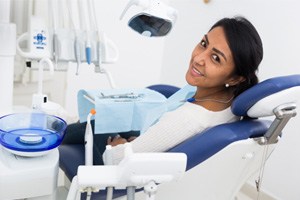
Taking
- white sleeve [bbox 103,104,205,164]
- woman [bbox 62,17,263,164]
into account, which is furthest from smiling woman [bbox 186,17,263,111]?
white sleeve [bbox 103,104,205,164]

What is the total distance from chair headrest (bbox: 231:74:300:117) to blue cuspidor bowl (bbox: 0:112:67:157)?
2.00 ft

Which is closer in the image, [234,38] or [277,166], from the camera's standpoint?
[234,38]

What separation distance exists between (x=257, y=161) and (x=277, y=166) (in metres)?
1.09

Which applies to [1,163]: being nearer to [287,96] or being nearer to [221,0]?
[287,96]

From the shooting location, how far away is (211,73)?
120cm

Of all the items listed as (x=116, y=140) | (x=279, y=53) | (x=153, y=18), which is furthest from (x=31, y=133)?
(x=279, y=53)

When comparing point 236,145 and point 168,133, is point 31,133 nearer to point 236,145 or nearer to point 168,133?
point 168,133

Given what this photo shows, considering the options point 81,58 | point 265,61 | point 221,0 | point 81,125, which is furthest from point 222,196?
point 221,0

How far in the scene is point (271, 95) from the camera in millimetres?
942

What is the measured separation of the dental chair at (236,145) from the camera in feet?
3.10

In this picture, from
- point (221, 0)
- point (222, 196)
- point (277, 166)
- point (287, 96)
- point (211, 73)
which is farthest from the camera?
point (221, 0)

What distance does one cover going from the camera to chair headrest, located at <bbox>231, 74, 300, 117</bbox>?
0.93 meters

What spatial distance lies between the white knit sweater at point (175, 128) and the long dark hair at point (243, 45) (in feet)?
0.60

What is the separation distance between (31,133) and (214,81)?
2.22 feet
